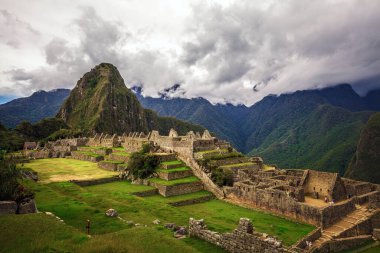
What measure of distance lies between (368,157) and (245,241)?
92.5 m

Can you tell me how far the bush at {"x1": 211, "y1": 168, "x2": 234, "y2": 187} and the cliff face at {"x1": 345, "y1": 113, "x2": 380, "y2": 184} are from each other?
5904 cm

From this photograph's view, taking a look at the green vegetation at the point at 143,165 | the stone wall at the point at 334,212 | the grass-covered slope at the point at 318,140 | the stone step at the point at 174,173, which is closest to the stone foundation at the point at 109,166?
the green vegetation at the point at 143,165

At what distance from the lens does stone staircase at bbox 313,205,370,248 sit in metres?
18.7

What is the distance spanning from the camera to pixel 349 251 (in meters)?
17.4

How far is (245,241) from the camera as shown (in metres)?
10.1

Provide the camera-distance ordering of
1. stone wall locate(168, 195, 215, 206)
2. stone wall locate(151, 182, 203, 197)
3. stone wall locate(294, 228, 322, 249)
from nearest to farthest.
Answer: stone wall locate(294, 228, 322, 249) → stone wall locate(168, 195, 215, 206) → stone wall locate(151, 182, 203, 197)

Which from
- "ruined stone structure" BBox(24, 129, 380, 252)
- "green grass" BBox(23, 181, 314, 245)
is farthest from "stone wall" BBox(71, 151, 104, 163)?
"green grass" BBox(23, 181, 314, 245)

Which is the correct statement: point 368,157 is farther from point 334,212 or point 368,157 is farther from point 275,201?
point 334,212

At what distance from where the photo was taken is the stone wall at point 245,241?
934 centimetres

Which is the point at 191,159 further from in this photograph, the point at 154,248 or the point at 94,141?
the point at 94,141

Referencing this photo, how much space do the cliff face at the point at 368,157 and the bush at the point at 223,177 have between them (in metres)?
59.0

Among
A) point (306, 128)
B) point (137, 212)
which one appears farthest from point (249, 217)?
point (306, 128)

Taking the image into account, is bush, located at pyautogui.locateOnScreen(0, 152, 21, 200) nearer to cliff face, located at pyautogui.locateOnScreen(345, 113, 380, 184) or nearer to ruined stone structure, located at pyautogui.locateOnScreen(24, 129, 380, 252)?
ruined stone structure, located at pyautogui.locateOnScreen(24, 129, 380, 252)

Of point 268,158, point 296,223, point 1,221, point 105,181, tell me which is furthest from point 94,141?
point 268,158
